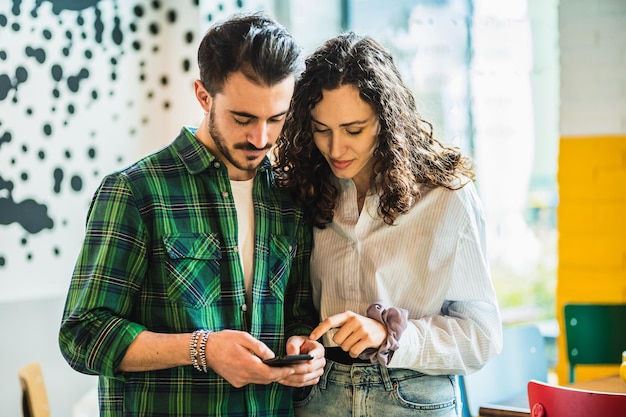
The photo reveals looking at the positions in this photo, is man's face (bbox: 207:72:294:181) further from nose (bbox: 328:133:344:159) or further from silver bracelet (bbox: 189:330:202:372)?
silver bracelet (bbox: 189:330:202:372)

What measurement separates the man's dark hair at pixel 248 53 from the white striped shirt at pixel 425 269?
0.44 m

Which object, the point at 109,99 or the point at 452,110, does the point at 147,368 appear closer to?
the point at 109,99

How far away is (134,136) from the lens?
4.43 metres

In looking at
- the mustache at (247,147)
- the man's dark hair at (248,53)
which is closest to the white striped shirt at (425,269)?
the mustache at (247,147)

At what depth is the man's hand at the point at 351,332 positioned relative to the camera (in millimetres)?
1862

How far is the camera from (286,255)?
203 centimetres

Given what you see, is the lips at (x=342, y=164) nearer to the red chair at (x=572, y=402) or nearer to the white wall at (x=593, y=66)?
the red chair at (x=572, y=402)

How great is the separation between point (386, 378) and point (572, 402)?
1.73ft

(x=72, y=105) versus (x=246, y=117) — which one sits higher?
(x=72, y=105)

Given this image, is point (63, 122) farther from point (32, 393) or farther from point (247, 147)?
point (247, 147)

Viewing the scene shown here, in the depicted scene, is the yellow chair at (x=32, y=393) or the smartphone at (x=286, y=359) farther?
the yellow chair at (x=32, y=393)

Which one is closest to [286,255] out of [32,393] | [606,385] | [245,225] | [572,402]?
[245,225]

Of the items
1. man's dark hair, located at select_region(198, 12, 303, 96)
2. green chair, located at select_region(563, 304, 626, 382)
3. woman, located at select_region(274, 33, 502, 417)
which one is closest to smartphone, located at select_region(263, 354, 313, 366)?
woman, located at select_region(274, 33, 502, 417)

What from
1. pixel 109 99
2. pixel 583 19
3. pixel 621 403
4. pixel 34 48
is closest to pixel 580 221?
pixel 583 19
